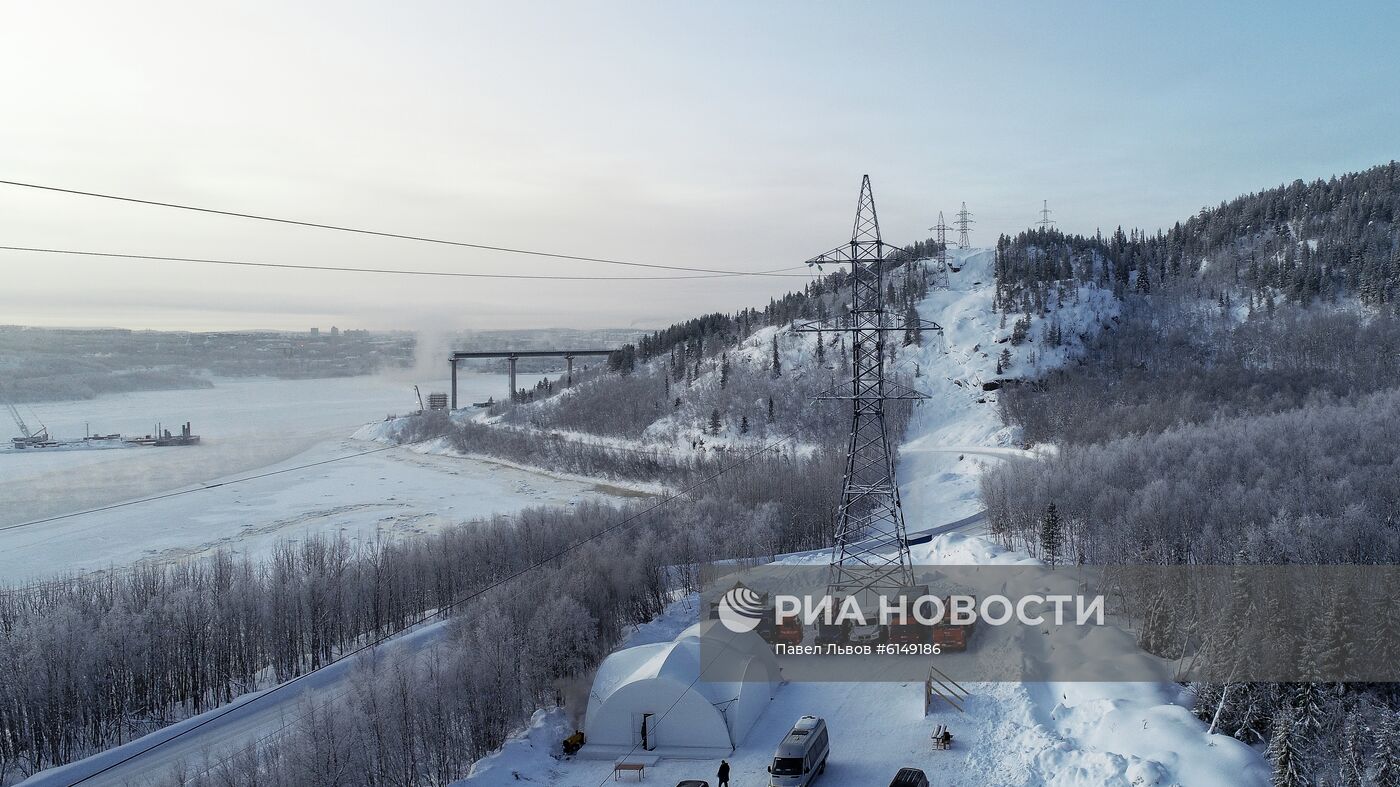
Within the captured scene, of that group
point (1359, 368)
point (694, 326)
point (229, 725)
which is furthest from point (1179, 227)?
point (229, 725)

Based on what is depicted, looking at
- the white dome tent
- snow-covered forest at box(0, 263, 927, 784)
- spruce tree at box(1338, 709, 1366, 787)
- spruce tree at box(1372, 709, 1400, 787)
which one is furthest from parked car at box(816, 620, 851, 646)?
spruce tree at box(1372, 709, 1400, 787)

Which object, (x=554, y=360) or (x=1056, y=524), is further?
(x=554, y=360)

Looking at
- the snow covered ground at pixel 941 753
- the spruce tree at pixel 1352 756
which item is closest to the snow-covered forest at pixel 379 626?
the snow covered ground at pixel 941 753

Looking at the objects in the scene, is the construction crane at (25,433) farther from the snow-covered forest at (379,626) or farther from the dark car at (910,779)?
the dark car at (910,779)

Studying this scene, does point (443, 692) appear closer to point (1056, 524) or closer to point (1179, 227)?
point (1056, 524)

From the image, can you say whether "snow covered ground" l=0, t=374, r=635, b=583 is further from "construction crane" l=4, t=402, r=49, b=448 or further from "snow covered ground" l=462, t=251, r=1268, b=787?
"snow covered ground" l=462, t=251, r=1268, b=787

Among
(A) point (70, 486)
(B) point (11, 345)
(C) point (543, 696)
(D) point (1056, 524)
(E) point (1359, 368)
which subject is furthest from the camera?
(E) point (1359, 368)
